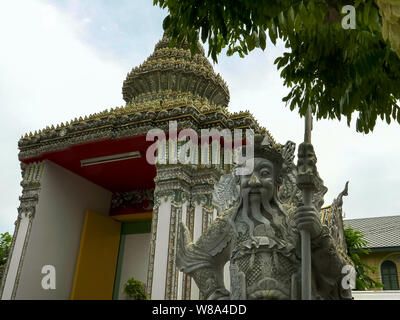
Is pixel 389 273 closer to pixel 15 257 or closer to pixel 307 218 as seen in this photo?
pixel 15 257

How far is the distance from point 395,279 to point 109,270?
1217 centimetres

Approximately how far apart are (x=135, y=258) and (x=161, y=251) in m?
3.39

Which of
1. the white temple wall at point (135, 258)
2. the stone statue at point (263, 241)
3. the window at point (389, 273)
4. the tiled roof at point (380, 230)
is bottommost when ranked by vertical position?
the stone statue at point (263, 241)

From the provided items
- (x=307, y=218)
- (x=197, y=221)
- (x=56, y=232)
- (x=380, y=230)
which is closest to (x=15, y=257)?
(x=56, y=232)

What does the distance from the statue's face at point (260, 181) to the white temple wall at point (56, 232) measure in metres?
5.63

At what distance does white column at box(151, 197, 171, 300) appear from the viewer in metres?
6.43

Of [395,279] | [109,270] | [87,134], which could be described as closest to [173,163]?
[87,134]

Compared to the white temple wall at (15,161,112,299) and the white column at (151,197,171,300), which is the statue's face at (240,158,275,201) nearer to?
the white column at (151,197,171,300)

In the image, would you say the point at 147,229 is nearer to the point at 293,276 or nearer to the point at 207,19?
the point at 293,276

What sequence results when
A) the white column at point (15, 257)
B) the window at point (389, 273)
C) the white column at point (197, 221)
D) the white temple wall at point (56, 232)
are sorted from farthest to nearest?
1. the window at point (389, 273)
2. the white temple wall at point (56, 232)
3. the white column at point (15, 257)
4. the white column at point (197, 221)

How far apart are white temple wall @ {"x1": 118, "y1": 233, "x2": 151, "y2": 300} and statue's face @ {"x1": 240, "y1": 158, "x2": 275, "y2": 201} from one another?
6510mm

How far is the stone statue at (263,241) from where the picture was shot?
341cm

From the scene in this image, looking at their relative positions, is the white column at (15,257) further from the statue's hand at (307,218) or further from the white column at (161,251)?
the statue's hand at (307,218)

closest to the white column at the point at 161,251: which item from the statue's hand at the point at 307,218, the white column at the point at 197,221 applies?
the white column at the point at 197,221
